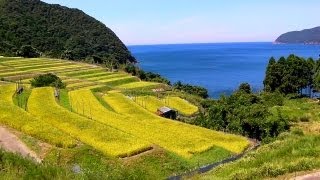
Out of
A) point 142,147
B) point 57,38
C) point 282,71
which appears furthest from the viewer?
point 57,38

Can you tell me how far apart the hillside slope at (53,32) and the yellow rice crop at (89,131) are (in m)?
52.0

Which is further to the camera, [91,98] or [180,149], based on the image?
[91,98]

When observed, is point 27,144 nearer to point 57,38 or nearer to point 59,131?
point 59,131

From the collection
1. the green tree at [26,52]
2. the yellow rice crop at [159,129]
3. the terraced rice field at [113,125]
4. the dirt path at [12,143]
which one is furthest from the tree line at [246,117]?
the green tree at [26,52]

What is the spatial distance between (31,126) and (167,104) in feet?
53.9

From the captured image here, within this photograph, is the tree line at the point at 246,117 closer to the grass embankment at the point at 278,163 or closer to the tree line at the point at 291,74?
the tree line at the point at 291,74

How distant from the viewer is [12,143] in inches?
968

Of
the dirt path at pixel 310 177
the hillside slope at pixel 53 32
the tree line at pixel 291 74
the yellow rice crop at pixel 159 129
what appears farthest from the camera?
the hillside slope at pixel 53 32

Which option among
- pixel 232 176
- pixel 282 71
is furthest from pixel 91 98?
pixel 282 71

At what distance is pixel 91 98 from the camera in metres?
39.9

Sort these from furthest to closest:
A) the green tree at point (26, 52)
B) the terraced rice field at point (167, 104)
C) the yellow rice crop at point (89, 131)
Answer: the green tree at point (26, 52), the terraced rice field at point (167, 104), the yellow rice crop at point (89, 131)

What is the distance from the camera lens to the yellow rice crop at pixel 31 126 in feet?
82.3

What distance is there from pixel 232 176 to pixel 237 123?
823 inches

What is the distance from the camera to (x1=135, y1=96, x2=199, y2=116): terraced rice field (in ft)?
128
